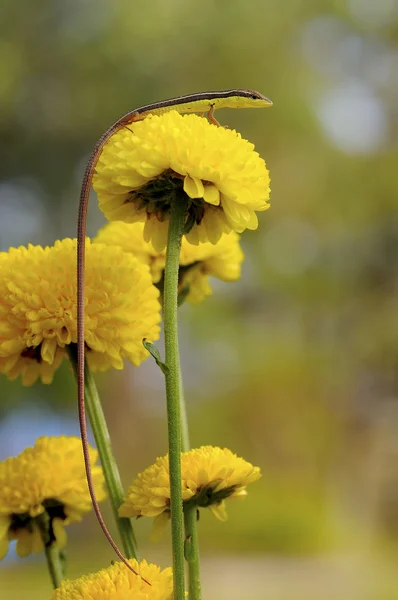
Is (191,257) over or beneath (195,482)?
over

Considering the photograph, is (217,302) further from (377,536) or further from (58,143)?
(377,536)

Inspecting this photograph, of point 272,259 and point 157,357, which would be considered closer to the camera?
point 157,357

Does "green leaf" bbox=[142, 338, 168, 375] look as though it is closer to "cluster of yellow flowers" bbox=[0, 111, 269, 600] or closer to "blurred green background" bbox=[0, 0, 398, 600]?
"cluster of yellow flowers" bbox=[0, 111, 269, 600]

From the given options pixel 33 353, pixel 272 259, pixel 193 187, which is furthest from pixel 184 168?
pixel 272 259

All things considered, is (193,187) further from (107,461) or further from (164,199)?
(107,461)

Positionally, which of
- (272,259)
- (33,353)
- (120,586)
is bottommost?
(120,586)

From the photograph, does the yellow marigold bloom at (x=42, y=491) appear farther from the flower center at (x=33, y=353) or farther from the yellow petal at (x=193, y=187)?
the yellow petal at (x=193, y=187)

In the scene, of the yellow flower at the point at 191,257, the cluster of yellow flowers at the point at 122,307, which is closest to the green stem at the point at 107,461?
the cluster of yellow flowers at the point at 122,307

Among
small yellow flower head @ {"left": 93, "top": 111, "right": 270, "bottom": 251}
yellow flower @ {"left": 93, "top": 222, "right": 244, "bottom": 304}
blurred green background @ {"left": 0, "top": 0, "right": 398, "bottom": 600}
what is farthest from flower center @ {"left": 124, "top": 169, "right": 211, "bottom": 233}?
blurred green background @ {"left": 0, "top": 0, "right": 398, "bottom": 600}
